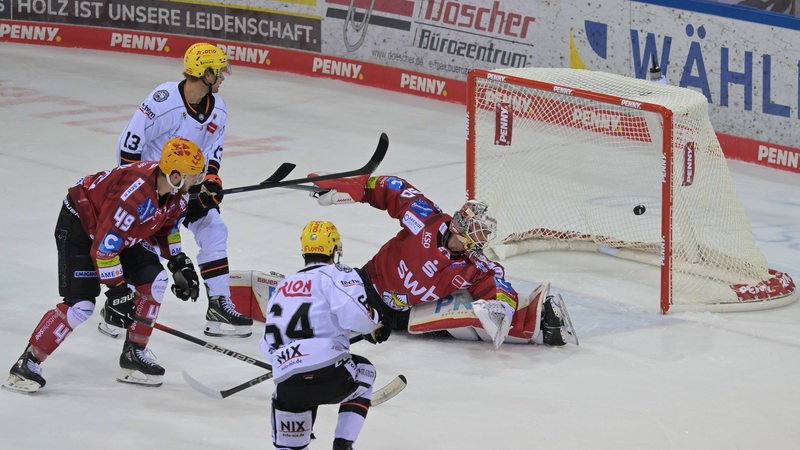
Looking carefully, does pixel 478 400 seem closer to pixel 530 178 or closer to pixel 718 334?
pixel 718 334

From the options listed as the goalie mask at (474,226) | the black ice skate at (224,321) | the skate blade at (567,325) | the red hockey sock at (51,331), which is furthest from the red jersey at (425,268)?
the red hockey sock at (51,331)

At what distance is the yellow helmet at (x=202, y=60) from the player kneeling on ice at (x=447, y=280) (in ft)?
2.60

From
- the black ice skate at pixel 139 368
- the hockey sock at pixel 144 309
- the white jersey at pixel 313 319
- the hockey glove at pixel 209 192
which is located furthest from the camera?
the hockey glove at pixel 209 192

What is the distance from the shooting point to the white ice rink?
557 cm

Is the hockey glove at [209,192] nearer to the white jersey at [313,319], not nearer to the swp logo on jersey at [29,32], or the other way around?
the white jersey at [313,319]

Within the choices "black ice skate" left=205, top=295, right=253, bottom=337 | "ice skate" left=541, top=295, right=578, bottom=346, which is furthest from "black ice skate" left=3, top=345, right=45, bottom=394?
"ice skate" left=541, top=295, right=578, bottom=346

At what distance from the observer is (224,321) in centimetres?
675

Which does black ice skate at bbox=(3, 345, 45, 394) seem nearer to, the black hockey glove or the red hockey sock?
the red hockey sock

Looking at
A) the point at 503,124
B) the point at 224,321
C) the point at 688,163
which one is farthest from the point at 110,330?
the point at 688,163

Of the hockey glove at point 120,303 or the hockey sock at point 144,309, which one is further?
the hockey sock at point 144,309

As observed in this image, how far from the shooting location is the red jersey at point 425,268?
21.5ft

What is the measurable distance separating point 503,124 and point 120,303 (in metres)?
2.96

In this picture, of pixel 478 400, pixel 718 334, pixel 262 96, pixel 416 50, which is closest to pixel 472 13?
pixel 416 50

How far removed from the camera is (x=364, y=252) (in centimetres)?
827
